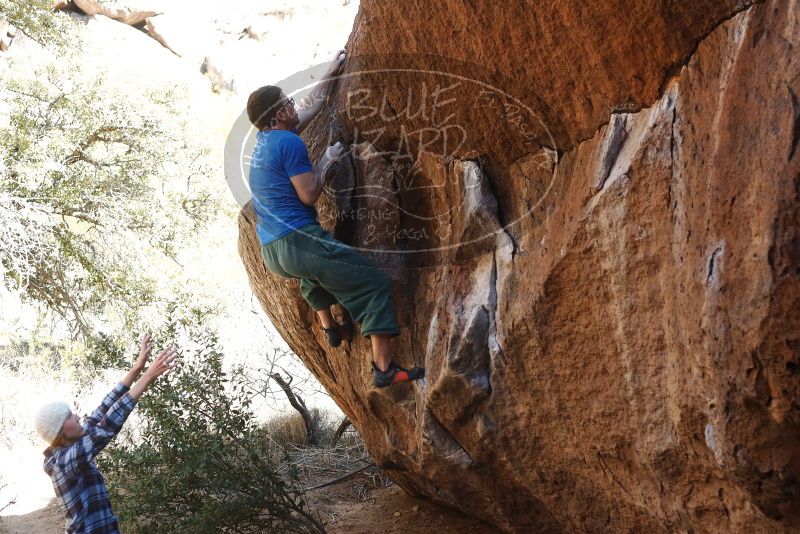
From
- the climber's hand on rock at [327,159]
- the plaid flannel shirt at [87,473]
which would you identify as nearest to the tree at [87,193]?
the plaid flannel shirt at [87,473]

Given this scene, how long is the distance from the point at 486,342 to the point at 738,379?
1.40 meters

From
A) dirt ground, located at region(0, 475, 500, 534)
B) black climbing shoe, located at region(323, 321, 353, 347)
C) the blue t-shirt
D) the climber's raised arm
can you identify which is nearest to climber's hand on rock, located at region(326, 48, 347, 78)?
the climber's raised arm

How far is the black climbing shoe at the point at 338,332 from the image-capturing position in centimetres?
443

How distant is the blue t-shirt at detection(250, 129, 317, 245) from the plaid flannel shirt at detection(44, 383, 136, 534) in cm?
121

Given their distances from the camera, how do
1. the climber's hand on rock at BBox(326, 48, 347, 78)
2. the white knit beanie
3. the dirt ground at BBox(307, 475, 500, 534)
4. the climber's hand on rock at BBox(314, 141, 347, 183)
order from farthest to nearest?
the dirt ground at BBox(307, 475, 500, 534) < the climber's hand on rock at BBox(326, 48, 347, 78) < the climber's hand on rock at BBox(314, 141, 347, 183) < the white knit beanie

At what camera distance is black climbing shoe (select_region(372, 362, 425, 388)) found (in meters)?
4.00

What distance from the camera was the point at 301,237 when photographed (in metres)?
3.89

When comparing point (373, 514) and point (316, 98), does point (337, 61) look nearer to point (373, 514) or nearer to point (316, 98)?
point (316, 98)

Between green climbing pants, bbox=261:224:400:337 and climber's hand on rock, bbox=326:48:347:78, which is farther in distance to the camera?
climber's hand on rock, bbox=326:48:347:78

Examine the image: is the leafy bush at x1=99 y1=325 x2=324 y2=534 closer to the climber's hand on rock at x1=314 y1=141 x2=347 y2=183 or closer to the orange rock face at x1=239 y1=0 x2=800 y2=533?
the orange rock face at x1=239 y1=0 x2=800 y2=533

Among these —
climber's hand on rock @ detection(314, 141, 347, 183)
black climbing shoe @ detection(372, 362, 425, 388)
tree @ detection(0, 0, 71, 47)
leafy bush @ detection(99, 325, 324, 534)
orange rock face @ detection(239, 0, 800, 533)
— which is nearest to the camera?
orange rock face @ detection(239, 0, 800, 533)

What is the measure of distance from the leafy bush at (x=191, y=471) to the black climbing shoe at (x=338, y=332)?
1.13m

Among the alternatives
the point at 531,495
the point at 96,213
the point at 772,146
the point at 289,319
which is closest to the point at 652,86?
the point at 772,146

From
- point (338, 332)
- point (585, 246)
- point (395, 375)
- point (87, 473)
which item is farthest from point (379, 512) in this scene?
point (585, 246)
